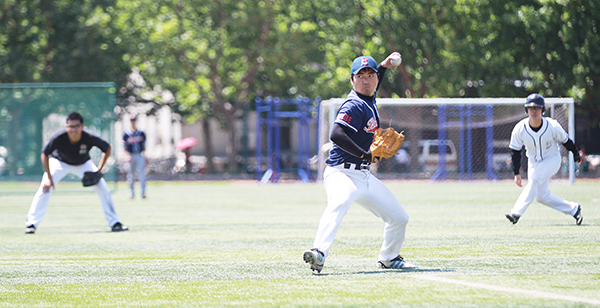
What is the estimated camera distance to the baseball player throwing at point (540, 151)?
11070 mm

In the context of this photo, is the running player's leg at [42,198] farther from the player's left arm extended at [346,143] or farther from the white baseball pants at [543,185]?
the white baseball pants at [543,185]

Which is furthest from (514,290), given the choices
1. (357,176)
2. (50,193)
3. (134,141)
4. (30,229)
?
(134,141)

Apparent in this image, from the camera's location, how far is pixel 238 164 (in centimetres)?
3897

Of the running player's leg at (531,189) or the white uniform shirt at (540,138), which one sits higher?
the white uniform shirt at (540,138)

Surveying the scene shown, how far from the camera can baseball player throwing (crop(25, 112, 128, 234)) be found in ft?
39.5

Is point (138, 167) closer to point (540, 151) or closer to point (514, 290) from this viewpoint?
point (540, 151)

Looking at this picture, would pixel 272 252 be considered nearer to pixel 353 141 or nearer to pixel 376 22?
pixel 353 141

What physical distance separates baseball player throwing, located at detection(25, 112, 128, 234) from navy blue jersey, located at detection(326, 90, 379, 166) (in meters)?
5.96

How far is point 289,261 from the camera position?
27.0ft

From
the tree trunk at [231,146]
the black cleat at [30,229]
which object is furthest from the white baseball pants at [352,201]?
the tree trunk at [231,146]

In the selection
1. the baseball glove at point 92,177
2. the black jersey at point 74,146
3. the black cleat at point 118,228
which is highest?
the black jersey at point 74,146

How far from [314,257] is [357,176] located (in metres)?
0.85

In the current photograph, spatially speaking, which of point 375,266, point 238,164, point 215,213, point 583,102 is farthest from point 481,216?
point 238,164

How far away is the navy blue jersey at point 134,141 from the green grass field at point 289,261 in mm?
4473
